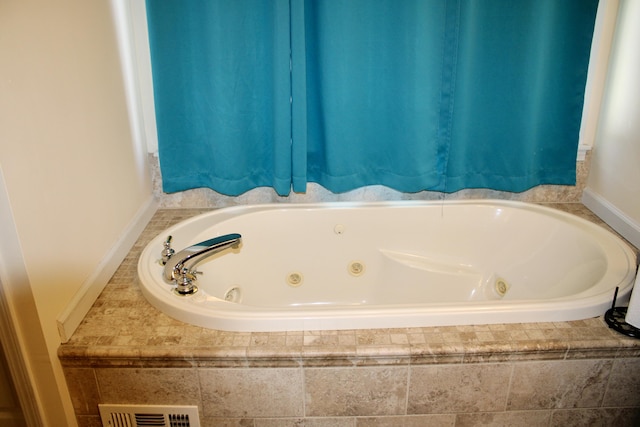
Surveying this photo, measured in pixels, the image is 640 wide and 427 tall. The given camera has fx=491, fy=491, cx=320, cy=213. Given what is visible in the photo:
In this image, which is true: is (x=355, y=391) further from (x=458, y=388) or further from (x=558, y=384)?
(x=558, y=384)

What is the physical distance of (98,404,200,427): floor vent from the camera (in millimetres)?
1311

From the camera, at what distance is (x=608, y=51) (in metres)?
2.01

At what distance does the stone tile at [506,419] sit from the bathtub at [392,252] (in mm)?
538

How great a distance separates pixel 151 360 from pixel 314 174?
3.62 feet

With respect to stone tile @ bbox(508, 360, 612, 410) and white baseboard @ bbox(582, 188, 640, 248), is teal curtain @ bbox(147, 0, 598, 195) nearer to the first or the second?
white baseboard @ bbox(582, 188, 640, 248)

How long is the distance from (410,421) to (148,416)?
0.71 meters

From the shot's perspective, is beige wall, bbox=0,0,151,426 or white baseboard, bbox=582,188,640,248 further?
white baseboard, bbox=582,188,640,248

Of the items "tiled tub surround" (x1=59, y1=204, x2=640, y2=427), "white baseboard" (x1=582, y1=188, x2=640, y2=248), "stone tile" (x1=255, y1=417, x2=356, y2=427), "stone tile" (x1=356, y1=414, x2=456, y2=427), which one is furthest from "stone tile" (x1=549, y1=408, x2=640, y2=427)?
"white baseboard" (x1=582, y1=188, x2=640, y2=248)

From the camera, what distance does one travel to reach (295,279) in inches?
83.2

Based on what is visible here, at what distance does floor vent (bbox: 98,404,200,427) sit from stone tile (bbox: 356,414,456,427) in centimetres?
46

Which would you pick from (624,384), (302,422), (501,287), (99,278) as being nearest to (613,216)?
(501,287)

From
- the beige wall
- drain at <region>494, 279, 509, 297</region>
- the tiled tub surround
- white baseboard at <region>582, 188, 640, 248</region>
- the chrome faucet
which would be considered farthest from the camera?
drain at <region>494, 279, 509, 297</region>

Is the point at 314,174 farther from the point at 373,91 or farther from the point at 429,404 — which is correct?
the point at 429,404

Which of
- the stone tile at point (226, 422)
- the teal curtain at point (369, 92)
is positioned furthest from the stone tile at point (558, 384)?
the teal curtain at point (369, 92)
